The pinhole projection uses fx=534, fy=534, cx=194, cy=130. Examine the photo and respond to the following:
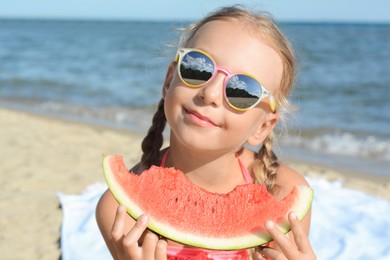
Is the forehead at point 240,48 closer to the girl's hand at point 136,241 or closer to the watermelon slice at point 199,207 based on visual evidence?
the watermelon slice at point 199,207

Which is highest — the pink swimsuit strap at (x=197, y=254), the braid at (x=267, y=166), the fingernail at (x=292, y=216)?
the fingernail at (x=292, y=216)

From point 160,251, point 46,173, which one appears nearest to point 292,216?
point 160,251

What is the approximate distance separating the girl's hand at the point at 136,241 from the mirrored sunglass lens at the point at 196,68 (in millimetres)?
692

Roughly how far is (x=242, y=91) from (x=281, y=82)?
402 millimetres

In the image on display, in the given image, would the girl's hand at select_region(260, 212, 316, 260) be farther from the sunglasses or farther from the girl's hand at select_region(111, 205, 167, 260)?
the sunglasses

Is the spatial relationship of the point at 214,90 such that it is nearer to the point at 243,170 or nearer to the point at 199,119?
the point at 199,119

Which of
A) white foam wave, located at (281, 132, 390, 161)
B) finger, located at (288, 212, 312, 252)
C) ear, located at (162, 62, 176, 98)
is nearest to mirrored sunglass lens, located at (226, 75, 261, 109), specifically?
ear, located at (162, 62, 176, 98)

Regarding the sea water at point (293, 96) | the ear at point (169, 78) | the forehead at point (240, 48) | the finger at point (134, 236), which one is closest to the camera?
the finger at point (134, 236)

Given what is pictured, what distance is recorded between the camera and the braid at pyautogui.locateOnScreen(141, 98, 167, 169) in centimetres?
302

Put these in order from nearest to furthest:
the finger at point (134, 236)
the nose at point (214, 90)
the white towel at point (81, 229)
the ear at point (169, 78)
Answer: the finger at point (134, 236) < the nose at point (214, 90) < the ear at point (169, 78) < the white towel at point (81, 229)

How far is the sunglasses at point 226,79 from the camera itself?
2.36m

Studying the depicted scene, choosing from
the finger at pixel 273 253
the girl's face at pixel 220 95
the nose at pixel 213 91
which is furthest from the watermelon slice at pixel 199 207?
the nose at pixel 213 91

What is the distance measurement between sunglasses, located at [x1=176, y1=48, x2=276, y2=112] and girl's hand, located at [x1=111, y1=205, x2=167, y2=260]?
679 millimetres

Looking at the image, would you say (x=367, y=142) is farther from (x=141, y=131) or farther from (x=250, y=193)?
(x=250, y=193)
